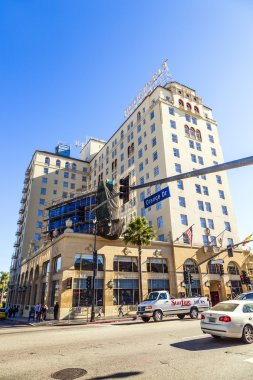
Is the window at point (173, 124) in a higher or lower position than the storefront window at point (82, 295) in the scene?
higher

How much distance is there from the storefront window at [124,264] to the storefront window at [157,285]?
2839mm

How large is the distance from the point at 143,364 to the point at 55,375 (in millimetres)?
2418

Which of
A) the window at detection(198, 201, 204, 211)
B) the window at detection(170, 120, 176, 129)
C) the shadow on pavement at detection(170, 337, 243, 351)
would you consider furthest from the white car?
the window at detection(170, 120, 176, 129)

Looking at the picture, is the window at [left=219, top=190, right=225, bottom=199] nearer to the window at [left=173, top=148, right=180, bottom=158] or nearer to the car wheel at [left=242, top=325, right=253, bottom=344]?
the window at [left=173, top=148, right=180, bottom=158]

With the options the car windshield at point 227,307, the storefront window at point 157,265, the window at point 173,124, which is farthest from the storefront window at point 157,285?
the window at point 173,124

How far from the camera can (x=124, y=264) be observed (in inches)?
1321

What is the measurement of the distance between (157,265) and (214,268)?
1056 centimetres

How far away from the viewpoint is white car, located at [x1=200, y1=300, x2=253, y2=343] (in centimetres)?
944

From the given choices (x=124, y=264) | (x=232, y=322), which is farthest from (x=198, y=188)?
(x=232, y=322)

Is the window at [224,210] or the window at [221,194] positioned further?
the window at [221,194]

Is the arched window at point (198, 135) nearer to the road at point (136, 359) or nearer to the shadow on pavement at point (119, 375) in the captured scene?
the road at point (136, 359)

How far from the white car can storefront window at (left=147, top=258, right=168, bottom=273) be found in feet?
81.8

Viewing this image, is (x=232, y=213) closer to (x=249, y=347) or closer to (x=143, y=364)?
(x=249, y=347)

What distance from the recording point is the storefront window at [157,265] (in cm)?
3503
